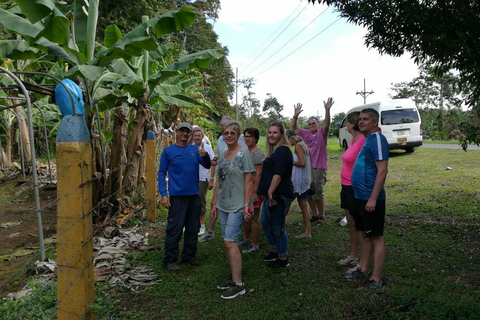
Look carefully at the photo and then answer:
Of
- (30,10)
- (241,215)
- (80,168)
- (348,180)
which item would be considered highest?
(30,10)

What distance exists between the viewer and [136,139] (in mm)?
6320

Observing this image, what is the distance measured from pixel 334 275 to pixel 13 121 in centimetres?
1375

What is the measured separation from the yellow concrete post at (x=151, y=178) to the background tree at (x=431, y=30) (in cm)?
405

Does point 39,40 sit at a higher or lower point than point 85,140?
higher

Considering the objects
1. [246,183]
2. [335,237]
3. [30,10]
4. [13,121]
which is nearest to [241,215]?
[246,183]

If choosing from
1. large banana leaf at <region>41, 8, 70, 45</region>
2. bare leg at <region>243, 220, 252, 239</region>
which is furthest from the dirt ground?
bare leg at <region>243, 220, 252, 239</region>

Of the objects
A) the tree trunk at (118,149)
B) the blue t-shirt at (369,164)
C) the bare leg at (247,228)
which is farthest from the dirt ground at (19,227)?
the blue t-shirt at (369,164)

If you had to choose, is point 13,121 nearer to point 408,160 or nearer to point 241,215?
point 241,215

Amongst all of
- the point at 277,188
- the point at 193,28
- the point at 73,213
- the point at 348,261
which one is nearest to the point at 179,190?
the point at 277,188

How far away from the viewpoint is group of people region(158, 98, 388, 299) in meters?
3.39

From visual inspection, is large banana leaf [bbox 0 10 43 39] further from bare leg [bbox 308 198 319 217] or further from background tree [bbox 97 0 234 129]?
bare leg [bbox 308 198 319 217]

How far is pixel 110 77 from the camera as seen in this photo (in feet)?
17.6

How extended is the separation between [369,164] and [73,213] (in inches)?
104

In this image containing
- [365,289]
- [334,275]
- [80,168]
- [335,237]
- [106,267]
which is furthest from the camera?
[335,237]
